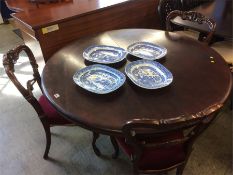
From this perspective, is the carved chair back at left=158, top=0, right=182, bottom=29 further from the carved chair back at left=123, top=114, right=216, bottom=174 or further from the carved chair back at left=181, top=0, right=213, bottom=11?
the carved chair back at left=123, top=114, right=216, bottom=174

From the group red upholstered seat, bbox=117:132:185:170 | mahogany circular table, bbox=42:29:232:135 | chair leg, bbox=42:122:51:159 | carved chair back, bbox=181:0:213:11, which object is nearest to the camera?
mahogany circular table, bbox=42:29:232:135

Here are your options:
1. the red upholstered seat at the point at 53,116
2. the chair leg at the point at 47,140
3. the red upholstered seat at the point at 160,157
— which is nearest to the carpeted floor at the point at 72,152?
the chair leg at the point at 47,140

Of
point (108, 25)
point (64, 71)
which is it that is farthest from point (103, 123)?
point (108, 25)

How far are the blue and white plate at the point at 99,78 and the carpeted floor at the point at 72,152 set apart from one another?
752 mm

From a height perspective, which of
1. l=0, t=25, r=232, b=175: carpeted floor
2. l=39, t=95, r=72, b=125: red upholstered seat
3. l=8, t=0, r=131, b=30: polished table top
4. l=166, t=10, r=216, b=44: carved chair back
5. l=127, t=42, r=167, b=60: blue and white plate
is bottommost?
l=0, t=25, r=232, b=175: carpeted floor

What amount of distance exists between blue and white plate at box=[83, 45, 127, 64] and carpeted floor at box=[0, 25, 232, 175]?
70cm

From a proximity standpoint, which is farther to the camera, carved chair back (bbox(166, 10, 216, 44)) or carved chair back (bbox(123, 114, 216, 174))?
carved chair back (bbox(166, 10, 216, 44))

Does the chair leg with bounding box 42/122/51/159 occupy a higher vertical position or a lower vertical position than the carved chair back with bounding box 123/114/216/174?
lower

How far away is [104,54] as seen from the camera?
1457 millimetres

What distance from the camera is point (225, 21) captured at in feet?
6.36

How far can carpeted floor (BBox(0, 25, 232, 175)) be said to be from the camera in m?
1.60

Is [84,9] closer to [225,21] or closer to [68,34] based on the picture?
[68,34]

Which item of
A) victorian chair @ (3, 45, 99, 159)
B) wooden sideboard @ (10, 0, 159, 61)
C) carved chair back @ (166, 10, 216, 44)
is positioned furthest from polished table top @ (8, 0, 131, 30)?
carved chair back @ (166, 10, 216, 44)

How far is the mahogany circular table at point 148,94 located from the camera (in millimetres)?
1004
